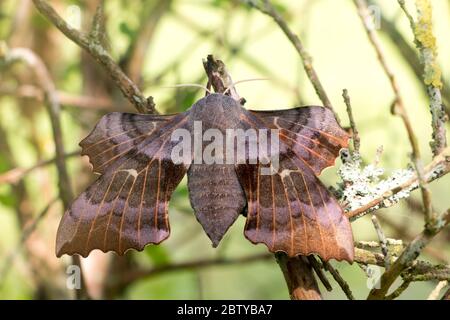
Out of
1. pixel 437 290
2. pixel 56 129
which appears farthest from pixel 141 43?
pixel 437 290

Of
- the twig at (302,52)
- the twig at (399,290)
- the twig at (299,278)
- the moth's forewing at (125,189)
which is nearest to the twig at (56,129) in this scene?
the moth's forewing at (125,189)

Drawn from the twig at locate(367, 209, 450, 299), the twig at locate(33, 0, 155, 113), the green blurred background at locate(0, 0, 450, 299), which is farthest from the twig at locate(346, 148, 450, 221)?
the green blurred background at locate(0, 0, 450, 299)

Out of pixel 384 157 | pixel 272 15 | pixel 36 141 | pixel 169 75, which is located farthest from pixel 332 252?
pixel 36 141

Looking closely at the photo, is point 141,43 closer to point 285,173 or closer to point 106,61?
point 106,61

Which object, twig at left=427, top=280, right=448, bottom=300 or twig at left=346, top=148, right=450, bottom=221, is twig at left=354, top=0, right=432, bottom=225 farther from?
twig at left=427, top=280, right=448, bottom=300

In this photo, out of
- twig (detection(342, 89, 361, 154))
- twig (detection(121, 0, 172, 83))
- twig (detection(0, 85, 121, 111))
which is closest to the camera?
twig (detection(342, 89, 361, 154))
